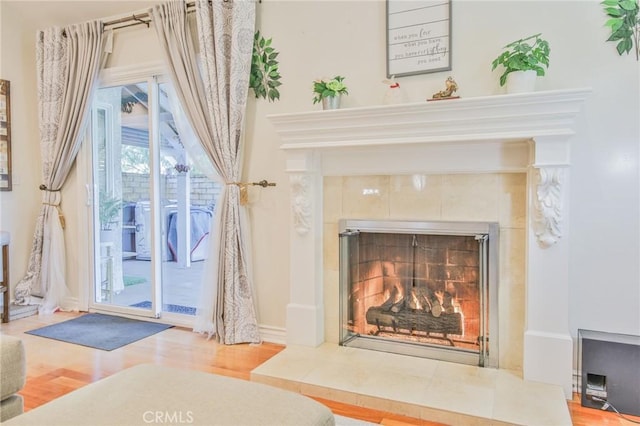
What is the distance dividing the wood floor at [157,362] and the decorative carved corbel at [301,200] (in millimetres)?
856

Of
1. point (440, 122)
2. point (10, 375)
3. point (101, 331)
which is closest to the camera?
point (10, 375)

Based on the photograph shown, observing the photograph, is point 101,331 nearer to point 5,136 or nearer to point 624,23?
point 5,136

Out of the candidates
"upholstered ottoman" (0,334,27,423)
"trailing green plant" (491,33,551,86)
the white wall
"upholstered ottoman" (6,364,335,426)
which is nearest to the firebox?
the white wall

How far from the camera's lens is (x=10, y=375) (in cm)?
151

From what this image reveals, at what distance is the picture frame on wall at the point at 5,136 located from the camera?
3693 mm

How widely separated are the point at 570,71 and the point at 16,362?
2722 mm

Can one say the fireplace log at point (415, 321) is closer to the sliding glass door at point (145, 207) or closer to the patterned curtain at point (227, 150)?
the patterned curtain at point (227, 150)

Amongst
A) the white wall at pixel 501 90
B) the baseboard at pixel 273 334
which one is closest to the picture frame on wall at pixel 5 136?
the white wall at pixel 501 90

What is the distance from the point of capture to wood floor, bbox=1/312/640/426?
2047mm

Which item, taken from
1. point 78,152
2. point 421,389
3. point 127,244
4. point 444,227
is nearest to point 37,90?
point 78,152

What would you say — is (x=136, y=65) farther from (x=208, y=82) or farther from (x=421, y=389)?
(x=421, y=389)

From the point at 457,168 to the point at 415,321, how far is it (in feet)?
3.09

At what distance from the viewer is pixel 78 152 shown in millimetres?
3811

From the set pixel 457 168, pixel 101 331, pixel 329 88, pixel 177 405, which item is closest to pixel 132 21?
pixel 329 88
